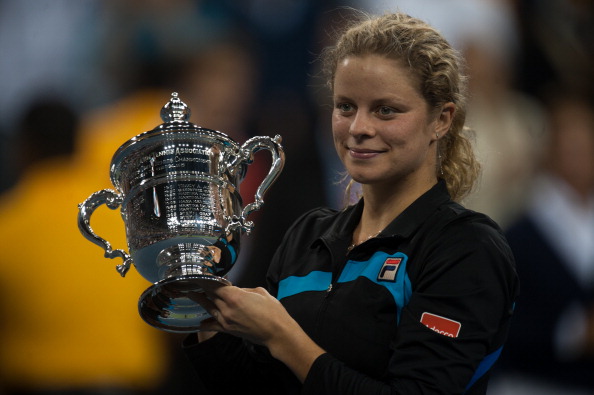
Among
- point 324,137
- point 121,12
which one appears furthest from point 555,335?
point 121,12

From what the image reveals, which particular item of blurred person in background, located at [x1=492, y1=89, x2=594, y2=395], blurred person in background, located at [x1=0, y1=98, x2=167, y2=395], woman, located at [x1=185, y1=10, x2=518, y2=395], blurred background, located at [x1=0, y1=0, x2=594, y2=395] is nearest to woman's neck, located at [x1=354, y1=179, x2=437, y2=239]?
woman, located at [x1=185, y1=10, x2=518, y2=395]

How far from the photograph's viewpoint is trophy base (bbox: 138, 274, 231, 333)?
1484 mm

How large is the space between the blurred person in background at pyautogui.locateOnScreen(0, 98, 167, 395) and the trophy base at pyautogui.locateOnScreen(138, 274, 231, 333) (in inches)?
48.1

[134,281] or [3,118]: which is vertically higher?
[3,118]

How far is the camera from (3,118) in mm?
2809

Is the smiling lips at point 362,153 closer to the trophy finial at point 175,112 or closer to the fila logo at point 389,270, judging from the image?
the fila logo at point 389,270

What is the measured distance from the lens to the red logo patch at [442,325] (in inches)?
54.1

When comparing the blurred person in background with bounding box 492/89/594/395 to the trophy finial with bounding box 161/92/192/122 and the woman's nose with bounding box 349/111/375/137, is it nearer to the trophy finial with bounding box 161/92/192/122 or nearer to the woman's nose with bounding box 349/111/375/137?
the woman's nose with bounding box 349/111/375/137

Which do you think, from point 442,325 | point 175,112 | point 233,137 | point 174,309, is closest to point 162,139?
point 175,112

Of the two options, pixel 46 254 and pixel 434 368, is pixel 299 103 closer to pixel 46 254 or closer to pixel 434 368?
pixel 46 254

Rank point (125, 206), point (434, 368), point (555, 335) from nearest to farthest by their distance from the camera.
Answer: point (434, 368)
point (125, 206)
point (555, 335)

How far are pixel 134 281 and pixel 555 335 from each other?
59.1 inches

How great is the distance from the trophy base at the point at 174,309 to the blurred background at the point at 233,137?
1212mm

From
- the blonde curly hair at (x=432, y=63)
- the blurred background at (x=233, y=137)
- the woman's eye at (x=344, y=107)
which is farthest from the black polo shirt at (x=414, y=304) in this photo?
the blurred background at (x=233, y=137)
